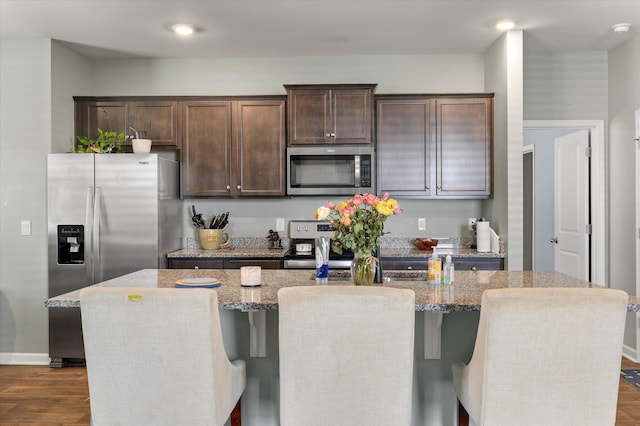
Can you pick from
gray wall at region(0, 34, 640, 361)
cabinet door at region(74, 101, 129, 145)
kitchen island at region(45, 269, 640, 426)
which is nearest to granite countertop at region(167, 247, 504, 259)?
gray wall at region(0, 34, 640, 361)

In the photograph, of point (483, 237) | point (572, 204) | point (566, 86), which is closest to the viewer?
point (483, 237)

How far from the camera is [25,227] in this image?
4094 millimetres

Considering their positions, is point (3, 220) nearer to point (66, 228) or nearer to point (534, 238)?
point (66, 228)

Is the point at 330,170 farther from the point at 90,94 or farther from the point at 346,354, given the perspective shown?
the point at 346,354

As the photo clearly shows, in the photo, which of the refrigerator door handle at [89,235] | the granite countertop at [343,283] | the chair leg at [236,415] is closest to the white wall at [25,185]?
the refrigerator door handle at [89,235]

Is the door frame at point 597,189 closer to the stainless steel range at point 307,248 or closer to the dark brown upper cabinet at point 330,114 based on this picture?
the dark brown upper cabinet at point 330,114

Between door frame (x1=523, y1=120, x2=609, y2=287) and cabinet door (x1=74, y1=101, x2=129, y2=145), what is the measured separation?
3.63 m

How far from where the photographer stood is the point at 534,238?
5906 millimetres

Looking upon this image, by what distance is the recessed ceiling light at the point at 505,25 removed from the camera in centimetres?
375

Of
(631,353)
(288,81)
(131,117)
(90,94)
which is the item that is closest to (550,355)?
(631,353)

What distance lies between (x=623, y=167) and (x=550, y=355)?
10.9 ft

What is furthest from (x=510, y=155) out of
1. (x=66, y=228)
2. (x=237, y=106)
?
(x=66, y=228)

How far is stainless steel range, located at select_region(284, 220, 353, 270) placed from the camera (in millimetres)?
4043

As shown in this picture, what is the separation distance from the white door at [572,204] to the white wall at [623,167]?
0.21m
